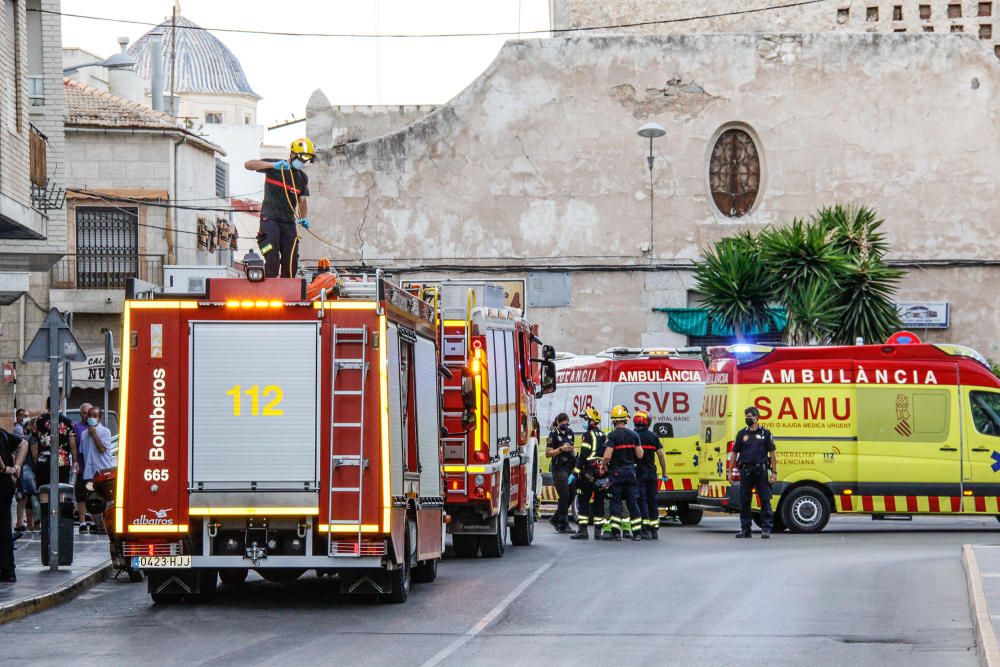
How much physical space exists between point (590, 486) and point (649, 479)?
809 mm

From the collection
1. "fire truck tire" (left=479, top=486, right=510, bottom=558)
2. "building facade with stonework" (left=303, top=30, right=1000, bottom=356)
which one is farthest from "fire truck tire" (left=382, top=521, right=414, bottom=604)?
"building facade with stonework" (left=303, top=30, right=1000, bottom=356)

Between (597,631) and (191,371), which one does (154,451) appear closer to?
(191,371)

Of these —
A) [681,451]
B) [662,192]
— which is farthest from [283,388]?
[662,192]

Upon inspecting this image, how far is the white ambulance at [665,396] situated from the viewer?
87.0 ft

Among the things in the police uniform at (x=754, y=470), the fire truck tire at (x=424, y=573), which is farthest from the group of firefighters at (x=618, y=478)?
the fire truck tire at (x=424, y=573)

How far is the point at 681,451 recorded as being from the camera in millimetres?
26672

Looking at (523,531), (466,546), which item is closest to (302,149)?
(466,546)

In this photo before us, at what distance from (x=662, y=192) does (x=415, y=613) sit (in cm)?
2432

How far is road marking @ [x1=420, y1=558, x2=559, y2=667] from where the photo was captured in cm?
1149

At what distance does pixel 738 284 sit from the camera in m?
34.3

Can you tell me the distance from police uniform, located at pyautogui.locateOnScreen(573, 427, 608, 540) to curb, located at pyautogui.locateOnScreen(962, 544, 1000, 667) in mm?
6918

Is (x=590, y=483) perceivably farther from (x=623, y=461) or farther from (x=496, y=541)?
(x=496, y=541)

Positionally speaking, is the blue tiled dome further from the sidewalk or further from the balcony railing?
the sidewalk

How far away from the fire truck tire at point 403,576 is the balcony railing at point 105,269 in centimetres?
3055
